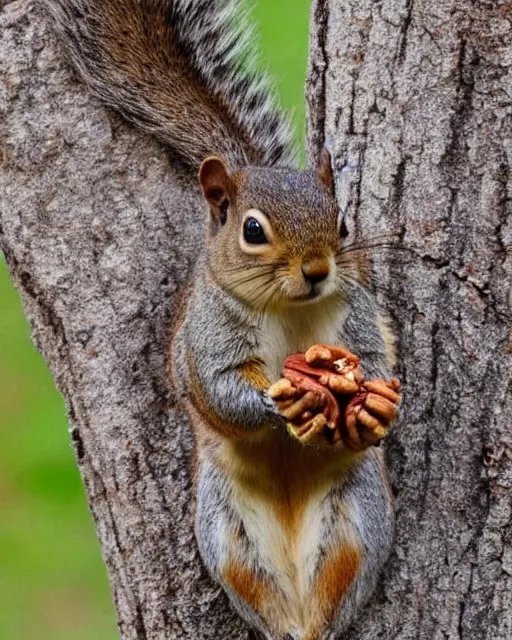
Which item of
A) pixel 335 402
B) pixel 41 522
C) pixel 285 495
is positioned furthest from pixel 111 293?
pixel 41 522

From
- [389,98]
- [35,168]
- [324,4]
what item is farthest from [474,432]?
[35,168]

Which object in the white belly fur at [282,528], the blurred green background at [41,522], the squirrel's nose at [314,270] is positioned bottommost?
the blurred green background at [41,522]

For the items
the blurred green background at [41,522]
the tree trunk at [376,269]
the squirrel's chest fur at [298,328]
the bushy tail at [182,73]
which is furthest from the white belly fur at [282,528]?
the blurred green background at [41,522]

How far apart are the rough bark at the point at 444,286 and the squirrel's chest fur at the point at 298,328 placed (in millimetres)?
120

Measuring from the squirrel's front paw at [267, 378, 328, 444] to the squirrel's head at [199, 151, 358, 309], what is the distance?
5.5 inches

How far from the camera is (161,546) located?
2.40m

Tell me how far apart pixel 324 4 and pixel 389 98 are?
223 millimetres

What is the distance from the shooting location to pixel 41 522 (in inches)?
174

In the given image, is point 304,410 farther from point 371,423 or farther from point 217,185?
point 217,185

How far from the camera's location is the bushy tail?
Answer: 2572mm

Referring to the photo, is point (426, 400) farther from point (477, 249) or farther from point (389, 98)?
point (389, 98)

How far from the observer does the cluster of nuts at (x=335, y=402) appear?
202 cm

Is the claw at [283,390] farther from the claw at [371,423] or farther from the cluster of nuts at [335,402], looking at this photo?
the claw at [371,423]

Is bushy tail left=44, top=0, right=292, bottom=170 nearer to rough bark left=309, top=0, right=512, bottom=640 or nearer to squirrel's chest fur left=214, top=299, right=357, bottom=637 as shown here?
rough bark left=309, top=0, right=512, bottom=640
